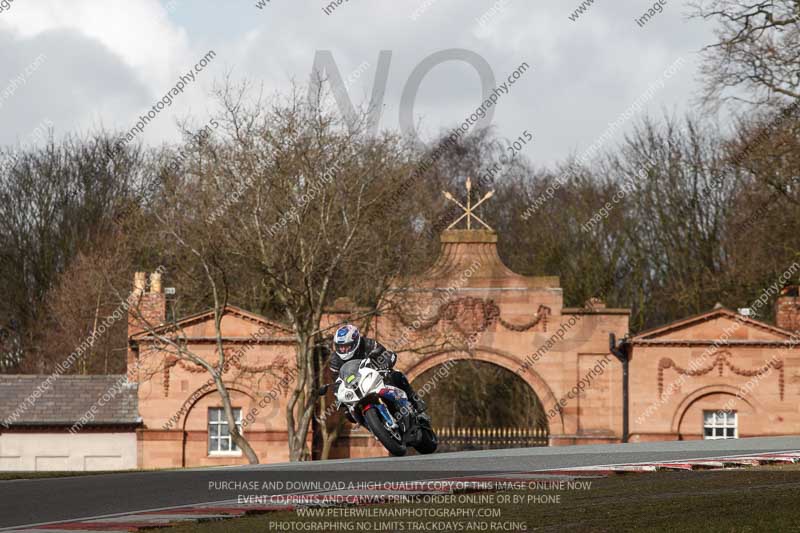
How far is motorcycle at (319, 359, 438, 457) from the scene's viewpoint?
68.9 feet

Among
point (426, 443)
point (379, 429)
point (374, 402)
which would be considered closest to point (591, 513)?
point (379, 429)

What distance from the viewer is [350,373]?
21094 millimetres

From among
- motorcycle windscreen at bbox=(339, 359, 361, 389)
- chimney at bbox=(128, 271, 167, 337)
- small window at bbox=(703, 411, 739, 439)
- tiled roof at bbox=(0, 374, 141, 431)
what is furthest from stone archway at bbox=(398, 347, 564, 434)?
motorcycle windscreen at bbox=(339, 359, 361, 389)

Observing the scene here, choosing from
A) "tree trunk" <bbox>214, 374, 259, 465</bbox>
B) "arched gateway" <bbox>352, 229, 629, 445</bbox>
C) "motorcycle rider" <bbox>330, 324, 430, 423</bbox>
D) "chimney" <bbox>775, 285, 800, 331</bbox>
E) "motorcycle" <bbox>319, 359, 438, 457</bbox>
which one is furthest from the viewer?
"chimney" <bbox>775, 285, 800, 331</bbox>

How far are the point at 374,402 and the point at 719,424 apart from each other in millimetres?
25159

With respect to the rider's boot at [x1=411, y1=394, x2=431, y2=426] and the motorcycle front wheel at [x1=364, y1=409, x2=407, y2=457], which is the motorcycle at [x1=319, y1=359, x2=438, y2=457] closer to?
the motorcycle front wheel at [x1=364, y1=409, x2=407, y2=457]

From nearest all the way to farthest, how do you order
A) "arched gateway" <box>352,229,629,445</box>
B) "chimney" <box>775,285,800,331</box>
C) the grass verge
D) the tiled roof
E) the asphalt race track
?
Result: the grass verge → the asphalt race track → the tiled roof → "arched gateway" <box>352,229,629,445</box> → "chimney" <box>775,285,800,331</box>

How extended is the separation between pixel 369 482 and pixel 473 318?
26.5 metres

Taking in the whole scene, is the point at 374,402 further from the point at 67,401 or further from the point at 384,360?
the point at 67,401

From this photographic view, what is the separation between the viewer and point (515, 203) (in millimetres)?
71875

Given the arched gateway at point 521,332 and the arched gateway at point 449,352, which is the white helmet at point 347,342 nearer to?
the arched gateway at point 449,352

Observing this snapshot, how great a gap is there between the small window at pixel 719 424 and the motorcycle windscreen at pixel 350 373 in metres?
25.0

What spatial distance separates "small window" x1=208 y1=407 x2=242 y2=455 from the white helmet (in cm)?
2363

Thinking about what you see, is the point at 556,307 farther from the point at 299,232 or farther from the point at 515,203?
the point at 515,203
